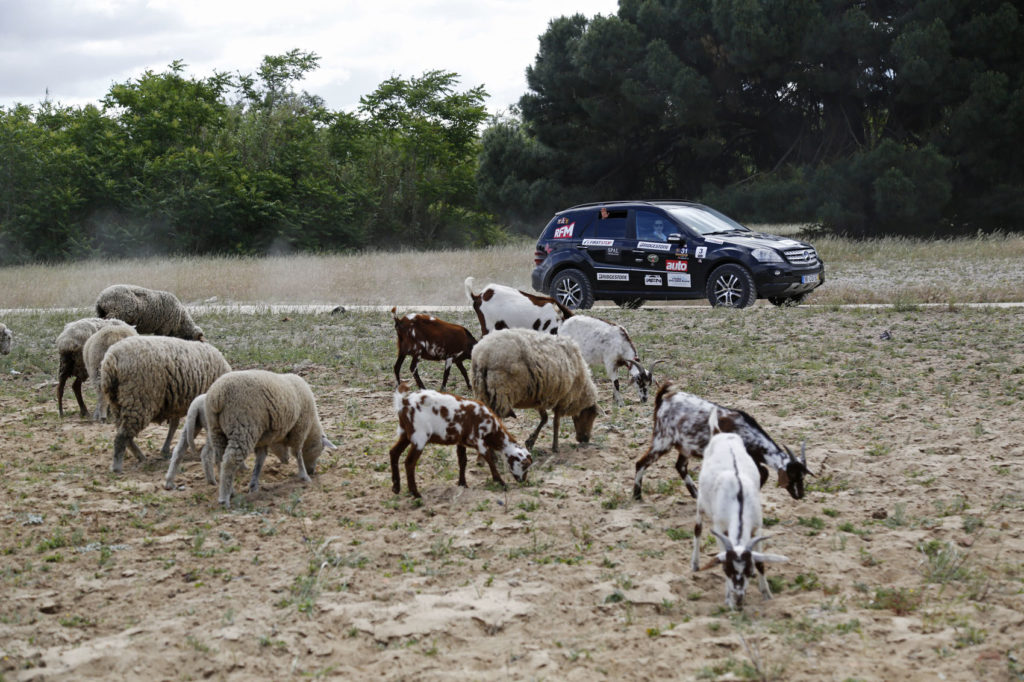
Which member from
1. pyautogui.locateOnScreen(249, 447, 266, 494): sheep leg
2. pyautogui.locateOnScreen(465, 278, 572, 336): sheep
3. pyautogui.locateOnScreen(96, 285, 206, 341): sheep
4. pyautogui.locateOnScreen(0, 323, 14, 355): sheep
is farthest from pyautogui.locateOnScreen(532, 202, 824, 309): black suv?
pyautogui.locateOnScreen(249, 447, 266, 494): sheep leg

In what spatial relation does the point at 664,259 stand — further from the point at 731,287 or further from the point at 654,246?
the point at 731,287

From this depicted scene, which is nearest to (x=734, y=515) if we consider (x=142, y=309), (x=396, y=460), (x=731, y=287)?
A: (x=396, y=460)

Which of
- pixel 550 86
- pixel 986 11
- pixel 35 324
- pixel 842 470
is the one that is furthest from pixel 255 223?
pixel 842 470

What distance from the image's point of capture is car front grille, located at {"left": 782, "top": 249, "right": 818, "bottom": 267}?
1667cm

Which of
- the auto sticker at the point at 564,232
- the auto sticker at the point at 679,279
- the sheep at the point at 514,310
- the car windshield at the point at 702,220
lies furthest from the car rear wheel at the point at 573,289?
the sheep at the point at 514,310

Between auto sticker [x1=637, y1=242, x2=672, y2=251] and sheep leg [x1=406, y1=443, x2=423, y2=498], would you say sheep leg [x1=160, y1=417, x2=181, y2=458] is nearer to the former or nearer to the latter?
sheep leg [x1=406, y1=443, x2=423, y2=498]

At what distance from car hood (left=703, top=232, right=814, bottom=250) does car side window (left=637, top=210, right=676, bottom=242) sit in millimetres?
725

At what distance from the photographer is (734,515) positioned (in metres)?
5.43

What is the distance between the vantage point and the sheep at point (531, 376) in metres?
8.39

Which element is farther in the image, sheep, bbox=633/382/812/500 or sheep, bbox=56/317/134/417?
sheep, bbox=56/317/134/417

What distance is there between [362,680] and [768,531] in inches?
122

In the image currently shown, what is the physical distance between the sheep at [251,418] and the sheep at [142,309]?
5.65 m

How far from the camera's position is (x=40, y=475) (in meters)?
8.23

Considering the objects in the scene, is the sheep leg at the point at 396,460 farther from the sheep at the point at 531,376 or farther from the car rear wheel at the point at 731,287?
the car rear wheel at the point at 731,287
